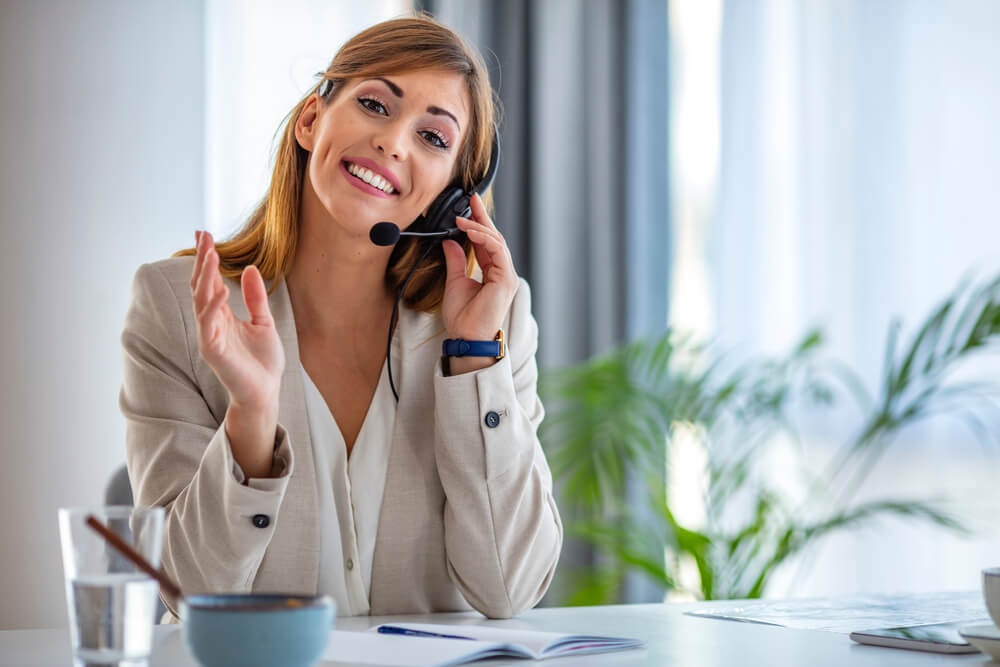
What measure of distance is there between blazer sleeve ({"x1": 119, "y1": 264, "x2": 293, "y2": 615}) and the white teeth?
308 millimetres

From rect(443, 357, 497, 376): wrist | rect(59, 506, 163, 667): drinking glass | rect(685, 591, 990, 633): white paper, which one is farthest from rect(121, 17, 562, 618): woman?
rect(59, 506, 163, 667): drinking glass

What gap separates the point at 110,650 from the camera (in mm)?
724

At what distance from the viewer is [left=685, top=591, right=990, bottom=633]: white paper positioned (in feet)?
4.01

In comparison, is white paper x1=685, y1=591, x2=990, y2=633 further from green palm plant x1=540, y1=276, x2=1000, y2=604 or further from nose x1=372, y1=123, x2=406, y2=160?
green palm plant x1=540, y1=276, x2=1000, y2=604

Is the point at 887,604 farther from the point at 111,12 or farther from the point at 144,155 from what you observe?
the point at 111,12

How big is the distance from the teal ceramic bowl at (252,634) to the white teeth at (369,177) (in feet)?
3.07

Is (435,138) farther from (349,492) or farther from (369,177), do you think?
(349,492)

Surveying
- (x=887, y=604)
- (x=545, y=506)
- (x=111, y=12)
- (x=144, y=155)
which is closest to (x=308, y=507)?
(x=545, y=506)

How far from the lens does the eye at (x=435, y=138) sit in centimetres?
159

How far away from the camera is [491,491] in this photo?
1432mm

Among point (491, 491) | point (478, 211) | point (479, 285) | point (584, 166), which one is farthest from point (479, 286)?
point (584, 166)

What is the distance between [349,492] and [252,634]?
0.81 m

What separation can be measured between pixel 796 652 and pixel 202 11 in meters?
2.43

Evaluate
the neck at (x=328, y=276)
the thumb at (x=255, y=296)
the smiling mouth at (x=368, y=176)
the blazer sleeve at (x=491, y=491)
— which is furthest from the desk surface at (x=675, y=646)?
the smiling mouth at (x=368, y=176)
